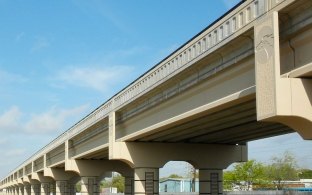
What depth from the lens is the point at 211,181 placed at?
33.6m

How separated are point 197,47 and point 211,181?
16.9 m

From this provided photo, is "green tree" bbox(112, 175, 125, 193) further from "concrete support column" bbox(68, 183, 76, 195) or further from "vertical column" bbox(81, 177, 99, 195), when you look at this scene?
"vertical column" bbox(81, 177, 99, 195)

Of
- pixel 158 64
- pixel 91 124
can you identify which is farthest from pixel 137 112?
pixel 91 124

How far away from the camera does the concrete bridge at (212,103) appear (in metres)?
12.6

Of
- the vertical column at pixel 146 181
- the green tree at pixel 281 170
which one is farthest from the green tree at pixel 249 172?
the vertical column at pixel 146 181

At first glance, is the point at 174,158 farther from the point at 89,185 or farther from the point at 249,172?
the point at 249,172

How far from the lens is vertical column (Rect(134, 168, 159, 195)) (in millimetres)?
30656

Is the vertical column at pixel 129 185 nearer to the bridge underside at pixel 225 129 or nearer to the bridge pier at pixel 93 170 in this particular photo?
the bridge pier at pixel 93 170

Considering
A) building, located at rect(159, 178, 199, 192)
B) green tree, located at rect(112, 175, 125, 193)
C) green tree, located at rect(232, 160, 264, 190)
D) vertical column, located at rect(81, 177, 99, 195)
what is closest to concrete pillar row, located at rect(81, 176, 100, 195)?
vertical column, located at rect(81, 177, 99, 195)

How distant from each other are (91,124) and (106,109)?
3779mm

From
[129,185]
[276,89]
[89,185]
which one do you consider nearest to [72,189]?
[129,185]

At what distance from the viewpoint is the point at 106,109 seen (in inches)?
1307

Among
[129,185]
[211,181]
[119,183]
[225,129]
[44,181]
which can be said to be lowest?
[119,183]

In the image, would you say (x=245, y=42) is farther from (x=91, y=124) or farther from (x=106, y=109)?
(x=91, y=124)
